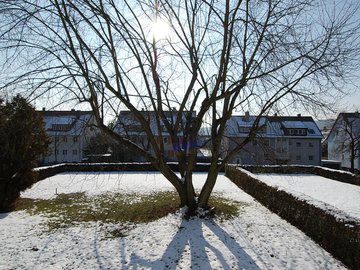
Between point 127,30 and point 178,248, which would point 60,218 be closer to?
point 178,248

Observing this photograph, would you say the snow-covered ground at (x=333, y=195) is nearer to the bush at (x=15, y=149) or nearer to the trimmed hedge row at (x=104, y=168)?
the bush at (x=15, y=149)

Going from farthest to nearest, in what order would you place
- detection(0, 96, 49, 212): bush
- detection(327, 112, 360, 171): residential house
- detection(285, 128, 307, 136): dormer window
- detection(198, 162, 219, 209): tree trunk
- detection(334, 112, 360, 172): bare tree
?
detection(285, 128, 307, 136): dormer window < detection(327, 112, 360, 171): residential house < detection(334, 112, 360, 172): bare tree < detection(0, 96, 49, 212): bush < detection(198, 162, 219, 209): tree trunk

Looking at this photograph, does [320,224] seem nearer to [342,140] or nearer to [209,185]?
[209,185]

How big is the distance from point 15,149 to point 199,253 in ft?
25.6

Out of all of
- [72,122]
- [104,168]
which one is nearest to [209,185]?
[72,122]

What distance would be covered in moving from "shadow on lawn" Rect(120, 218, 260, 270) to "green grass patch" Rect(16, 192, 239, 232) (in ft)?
5.35

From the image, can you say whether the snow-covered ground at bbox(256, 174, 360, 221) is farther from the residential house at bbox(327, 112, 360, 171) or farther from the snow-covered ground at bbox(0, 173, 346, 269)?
the residential house at bbox(327, 112, 360, 171)

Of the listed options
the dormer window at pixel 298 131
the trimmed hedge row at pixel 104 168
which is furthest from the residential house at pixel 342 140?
the trimmed hedge row at pixel 104 168

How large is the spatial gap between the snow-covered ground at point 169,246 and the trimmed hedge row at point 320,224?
22 centimetres

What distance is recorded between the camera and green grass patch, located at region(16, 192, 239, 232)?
9.46m

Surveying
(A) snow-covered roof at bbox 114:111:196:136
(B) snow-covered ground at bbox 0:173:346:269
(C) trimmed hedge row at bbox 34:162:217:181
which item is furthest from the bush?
(C) trimmed hedge row at bbox 34:162:217:181

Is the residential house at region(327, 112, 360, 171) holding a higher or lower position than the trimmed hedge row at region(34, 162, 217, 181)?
higher

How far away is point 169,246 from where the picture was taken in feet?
22.9

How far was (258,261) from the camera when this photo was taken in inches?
245
